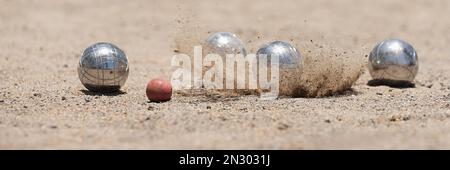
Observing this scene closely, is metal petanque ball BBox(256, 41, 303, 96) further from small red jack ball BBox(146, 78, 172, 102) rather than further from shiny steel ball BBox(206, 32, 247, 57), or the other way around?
small red jack ball BBox(146, 78, 172, 102)

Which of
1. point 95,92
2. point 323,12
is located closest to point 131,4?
point 323,12

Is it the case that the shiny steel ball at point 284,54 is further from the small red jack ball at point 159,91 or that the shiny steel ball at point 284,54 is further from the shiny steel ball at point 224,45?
the small red jack ball at point 159,91

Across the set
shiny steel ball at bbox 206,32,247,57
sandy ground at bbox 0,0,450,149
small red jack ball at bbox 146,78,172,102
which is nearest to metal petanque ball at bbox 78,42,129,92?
sandy ground at bbox 0,0,450,149

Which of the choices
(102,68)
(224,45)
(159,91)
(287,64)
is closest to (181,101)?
(159,91)

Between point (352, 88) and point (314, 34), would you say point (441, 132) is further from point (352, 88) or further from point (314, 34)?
point (314, 34)

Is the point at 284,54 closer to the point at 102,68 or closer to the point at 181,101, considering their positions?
the point at 181,101

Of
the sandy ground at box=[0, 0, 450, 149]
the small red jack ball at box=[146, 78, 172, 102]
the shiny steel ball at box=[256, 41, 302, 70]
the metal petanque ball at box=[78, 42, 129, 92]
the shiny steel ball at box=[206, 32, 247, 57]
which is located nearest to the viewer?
the sandy ground at box=[0, 0, 450, 149]
